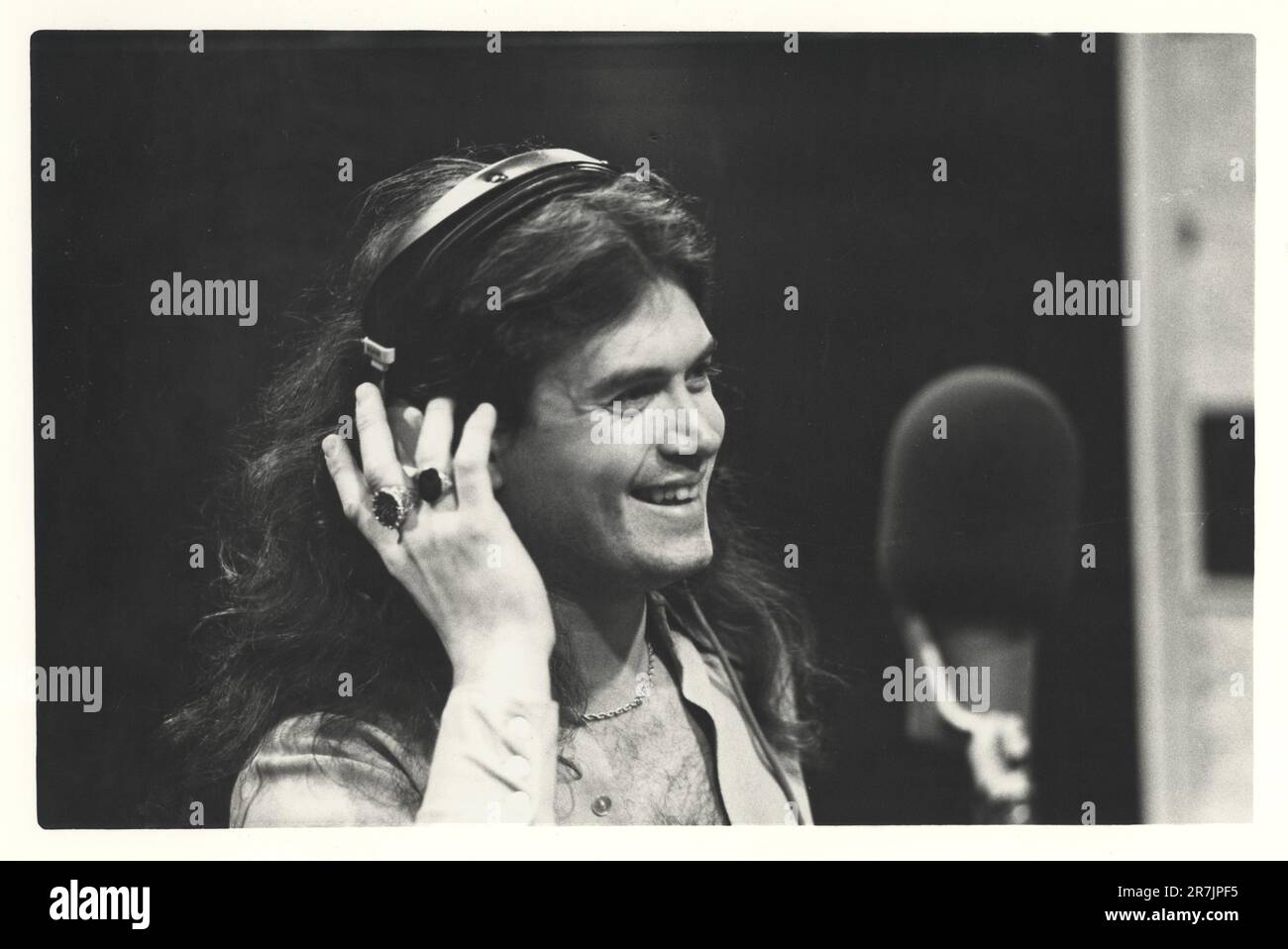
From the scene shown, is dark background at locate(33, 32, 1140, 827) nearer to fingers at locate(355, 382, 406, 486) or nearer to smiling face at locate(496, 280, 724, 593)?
smiling face at locate(496, 280, 724, 593)

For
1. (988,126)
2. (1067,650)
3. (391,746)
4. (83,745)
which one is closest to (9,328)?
(83,745)

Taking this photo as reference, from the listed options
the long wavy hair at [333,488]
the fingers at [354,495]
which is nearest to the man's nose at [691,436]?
the long wavy hair at [333,488]

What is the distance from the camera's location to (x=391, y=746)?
Answer: 3.12m

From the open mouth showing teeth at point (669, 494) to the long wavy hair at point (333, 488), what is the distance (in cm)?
6

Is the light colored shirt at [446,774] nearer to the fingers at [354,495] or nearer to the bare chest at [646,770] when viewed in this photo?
the bare chest at [646,770]

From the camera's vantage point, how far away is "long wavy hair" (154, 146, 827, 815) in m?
3.10

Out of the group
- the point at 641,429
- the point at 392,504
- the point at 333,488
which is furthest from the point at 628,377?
the point at 333,488

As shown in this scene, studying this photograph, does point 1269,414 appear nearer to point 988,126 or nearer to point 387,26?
point 988,126

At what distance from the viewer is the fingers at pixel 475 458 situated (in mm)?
3082

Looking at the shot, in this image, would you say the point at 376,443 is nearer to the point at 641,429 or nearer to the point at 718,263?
the point at 641,429

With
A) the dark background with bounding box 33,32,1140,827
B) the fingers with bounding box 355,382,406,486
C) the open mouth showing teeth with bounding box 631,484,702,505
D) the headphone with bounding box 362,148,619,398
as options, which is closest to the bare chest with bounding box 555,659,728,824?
the dark background with bounding box 33,32,1140,827

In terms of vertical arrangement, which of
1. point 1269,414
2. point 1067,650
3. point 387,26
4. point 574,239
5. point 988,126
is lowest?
point 1067,650

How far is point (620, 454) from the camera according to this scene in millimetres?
3098
